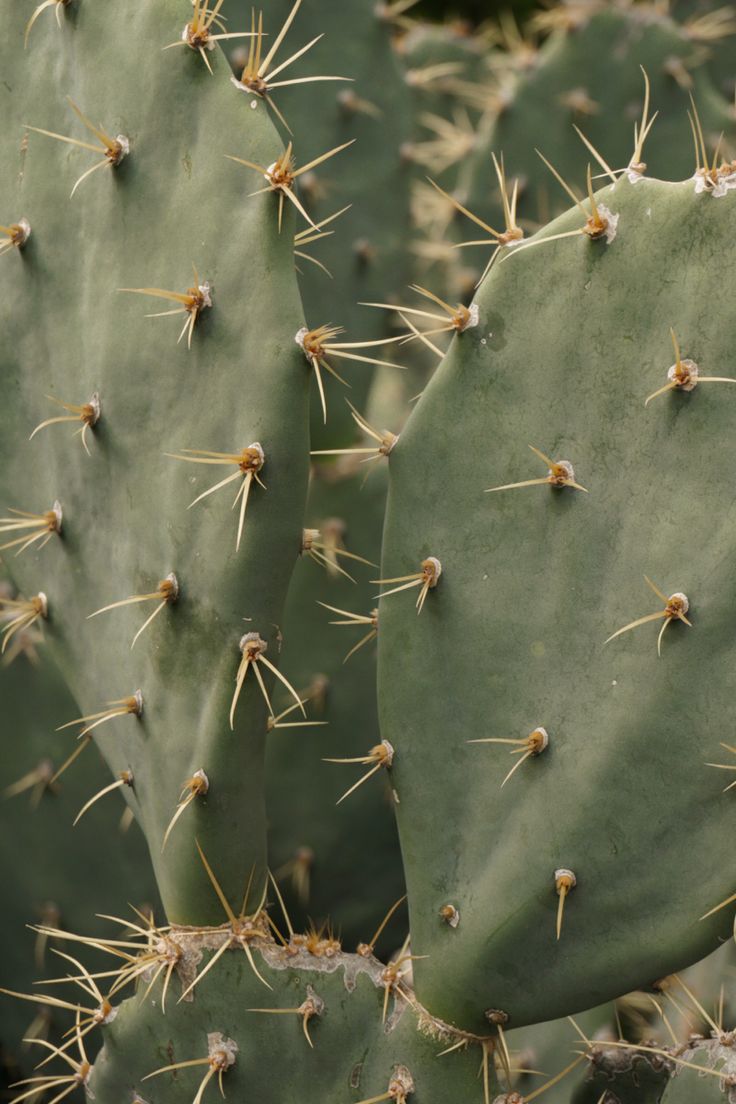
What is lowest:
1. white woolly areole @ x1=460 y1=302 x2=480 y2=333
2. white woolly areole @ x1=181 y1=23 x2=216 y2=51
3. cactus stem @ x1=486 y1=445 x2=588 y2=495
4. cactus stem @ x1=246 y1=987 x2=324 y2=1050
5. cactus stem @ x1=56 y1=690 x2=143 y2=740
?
cactus stem @ x1=246 y1=987 x2=324 y2=1050

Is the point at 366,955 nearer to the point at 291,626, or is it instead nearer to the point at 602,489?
the point at 602,489

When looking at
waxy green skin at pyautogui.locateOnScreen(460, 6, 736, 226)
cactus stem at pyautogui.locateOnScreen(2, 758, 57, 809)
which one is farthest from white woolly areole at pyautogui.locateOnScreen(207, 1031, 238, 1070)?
→ waxy green skin at pyautogui.locateOnScreen(460, 6, 736, 226)

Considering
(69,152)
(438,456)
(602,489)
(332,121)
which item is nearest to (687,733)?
(602,489)

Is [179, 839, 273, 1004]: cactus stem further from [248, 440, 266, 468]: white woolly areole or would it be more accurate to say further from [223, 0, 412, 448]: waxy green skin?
[223, 0, 412, 448]: waxy green skin

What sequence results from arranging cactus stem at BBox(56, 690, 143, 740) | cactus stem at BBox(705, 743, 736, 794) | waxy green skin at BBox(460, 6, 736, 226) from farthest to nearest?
1. waxy green skin at BBox(460, 6, 736, 226)
2. cactus stem at BBox(56, 690, 143, 740)
3. cactus stem at BBox(705, 743, 736, 794)

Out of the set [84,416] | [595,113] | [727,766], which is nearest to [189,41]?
[84,416]

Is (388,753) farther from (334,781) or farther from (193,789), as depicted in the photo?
(334,781)
